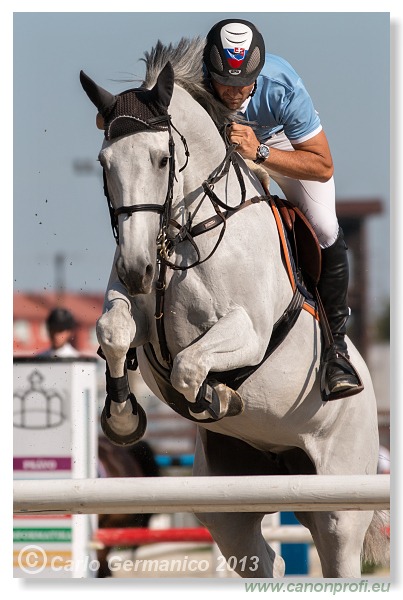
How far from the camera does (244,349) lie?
3.82 meters

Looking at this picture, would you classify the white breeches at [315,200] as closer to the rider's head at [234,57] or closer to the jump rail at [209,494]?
the rider's head at [234,57]

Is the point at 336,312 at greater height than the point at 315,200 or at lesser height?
lesser

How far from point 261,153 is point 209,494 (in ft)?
4.54

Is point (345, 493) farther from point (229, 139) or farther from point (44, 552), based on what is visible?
point (44, 552)

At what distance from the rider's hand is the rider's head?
15 cm

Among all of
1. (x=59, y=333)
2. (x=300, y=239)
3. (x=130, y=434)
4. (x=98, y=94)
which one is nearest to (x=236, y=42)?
(x=98, y=94)

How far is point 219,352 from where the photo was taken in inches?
147

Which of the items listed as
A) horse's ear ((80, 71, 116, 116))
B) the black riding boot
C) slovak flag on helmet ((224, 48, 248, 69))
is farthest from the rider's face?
the black riding boot

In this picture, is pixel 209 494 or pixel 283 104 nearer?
pixel 209 494

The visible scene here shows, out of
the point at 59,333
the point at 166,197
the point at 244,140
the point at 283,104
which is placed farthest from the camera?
the point at 59,333

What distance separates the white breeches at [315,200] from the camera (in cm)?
432

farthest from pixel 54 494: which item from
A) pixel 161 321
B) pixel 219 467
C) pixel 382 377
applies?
pixel 382 377

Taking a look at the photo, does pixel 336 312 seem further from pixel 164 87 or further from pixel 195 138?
pixel 164 87

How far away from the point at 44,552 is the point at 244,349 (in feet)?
9.52
